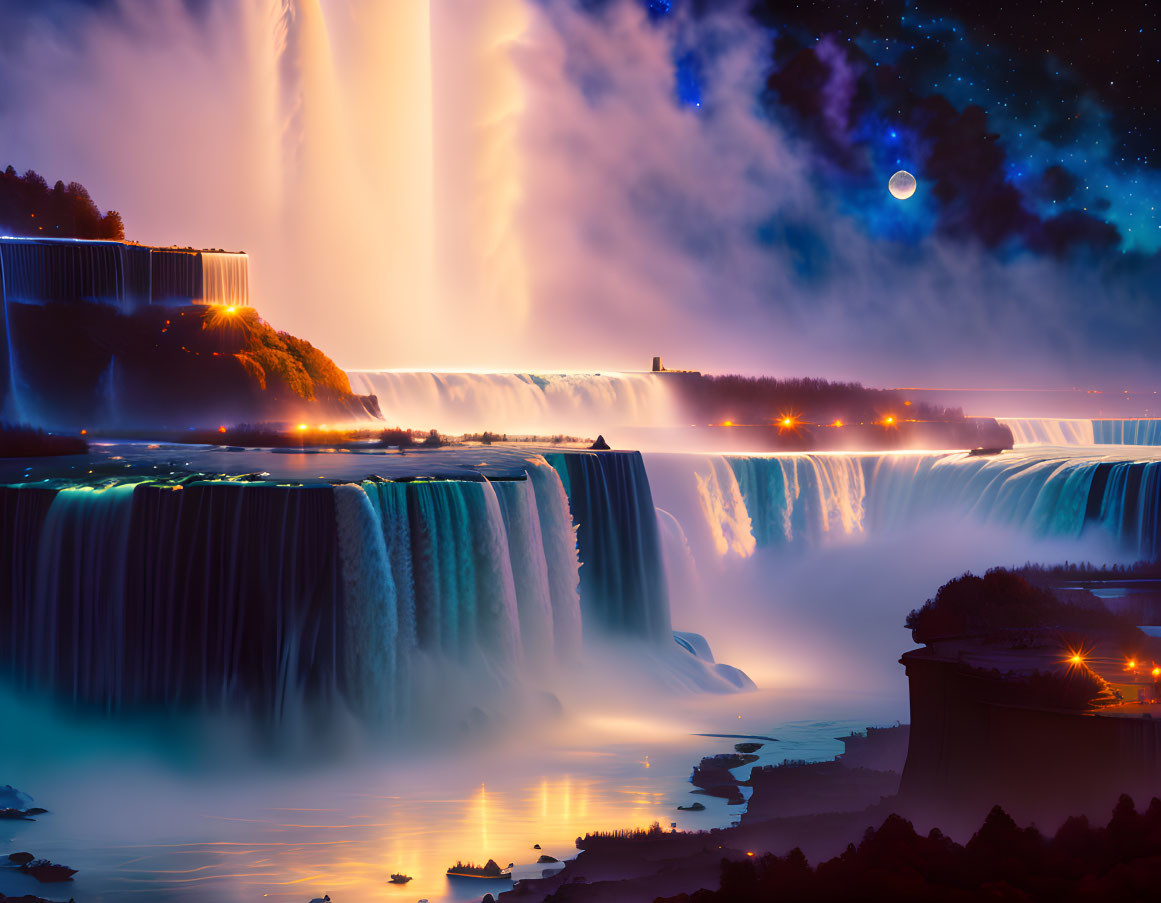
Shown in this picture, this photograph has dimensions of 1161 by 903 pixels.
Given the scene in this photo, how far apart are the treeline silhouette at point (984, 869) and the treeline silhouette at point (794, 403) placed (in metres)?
38.8

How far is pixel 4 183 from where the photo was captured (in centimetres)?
3691

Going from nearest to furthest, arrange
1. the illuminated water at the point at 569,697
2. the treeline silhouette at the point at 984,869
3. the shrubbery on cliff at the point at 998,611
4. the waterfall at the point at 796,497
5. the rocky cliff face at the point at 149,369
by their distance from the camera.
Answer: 1. the treeline silhouette at the point at 984,869
2. the illuminated water at the point at 569,697
3. the shrubbery on cliff at the point at 998,611
4. the rocky cliff face at the point at 149,369
5. the waterfall at the point at 796,497

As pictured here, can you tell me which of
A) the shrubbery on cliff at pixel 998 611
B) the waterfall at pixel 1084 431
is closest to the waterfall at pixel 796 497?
the shrubbery on cliff at pixel 998 611

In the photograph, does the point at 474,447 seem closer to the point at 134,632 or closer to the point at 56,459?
the point at 56,459

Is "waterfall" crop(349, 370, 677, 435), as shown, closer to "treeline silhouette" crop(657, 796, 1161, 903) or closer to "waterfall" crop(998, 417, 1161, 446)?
"waterfall" crop(998, 417, 1161, 446)

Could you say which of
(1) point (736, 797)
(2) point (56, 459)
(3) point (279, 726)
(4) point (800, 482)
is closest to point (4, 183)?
(2) point (56, 459)

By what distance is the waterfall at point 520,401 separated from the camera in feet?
130

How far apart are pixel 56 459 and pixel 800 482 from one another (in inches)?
686

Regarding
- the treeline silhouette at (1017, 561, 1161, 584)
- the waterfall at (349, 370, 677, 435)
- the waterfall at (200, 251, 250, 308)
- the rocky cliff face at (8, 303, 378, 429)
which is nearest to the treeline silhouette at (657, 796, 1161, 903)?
the treeline silhouette at (1017, 561, 1161, 584)

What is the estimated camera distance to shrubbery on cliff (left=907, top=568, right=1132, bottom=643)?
595 inches

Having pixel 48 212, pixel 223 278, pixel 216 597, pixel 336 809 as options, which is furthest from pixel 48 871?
pixel 48 212

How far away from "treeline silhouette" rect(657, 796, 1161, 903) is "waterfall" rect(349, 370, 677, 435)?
29.6 metres

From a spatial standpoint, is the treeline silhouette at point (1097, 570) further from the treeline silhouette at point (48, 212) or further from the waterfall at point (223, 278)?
the treeline silhouette at point (48, 212)

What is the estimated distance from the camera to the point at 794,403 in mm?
53438
